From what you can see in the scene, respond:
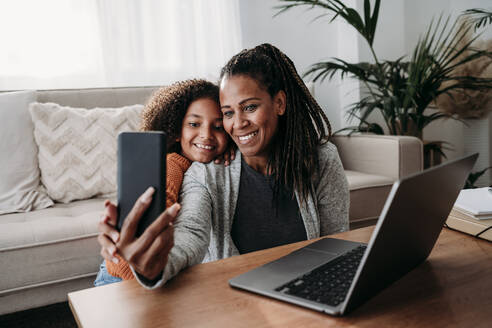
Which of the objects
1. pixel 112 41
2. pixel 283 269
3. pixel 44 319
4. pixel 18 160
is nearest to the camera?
pixel 283 269

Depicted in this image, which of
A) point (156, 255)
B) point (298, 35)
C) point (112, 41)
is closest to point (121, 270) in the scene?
point (156, 255)

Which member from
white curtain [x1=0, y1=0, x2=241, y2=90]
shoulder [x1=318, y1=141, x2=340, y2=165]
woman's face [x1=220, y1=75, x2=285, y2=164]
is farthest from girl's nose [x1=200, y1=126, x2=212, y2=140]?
white curtain [x1=0, y1=0, x2=241, y2=90]

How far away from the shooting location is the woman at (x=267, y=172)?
939mm

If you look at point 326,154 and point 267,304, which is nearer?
point 267,304

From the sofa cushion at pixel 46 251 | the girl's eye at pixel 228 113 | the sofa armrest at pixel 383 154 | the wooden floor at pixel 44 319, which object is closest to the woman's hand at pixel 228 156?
the girl's eye at pixel 228 113

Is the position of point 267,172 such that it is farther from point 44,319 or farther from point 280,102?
point 44,319

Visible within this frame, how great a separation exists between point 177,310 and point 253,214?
1.54ft

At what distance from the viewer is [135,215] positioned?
553 mm

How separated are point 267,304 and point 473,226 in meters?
0.49

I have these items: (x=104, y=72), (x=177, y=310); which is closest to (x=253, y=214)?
(x=177, y=310)

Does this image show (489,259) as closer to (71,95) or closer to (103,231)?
(103,231)

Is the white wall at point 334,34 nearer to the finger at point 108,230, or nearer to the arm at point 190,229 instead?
the arm at point 190,229

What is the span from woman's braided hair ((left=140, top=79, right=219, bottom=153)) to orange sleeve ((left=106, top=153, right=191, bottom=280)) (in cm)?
8

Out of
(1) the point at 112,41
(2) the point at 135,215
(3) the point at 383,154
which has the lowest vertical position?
(3) the point at 383,154
